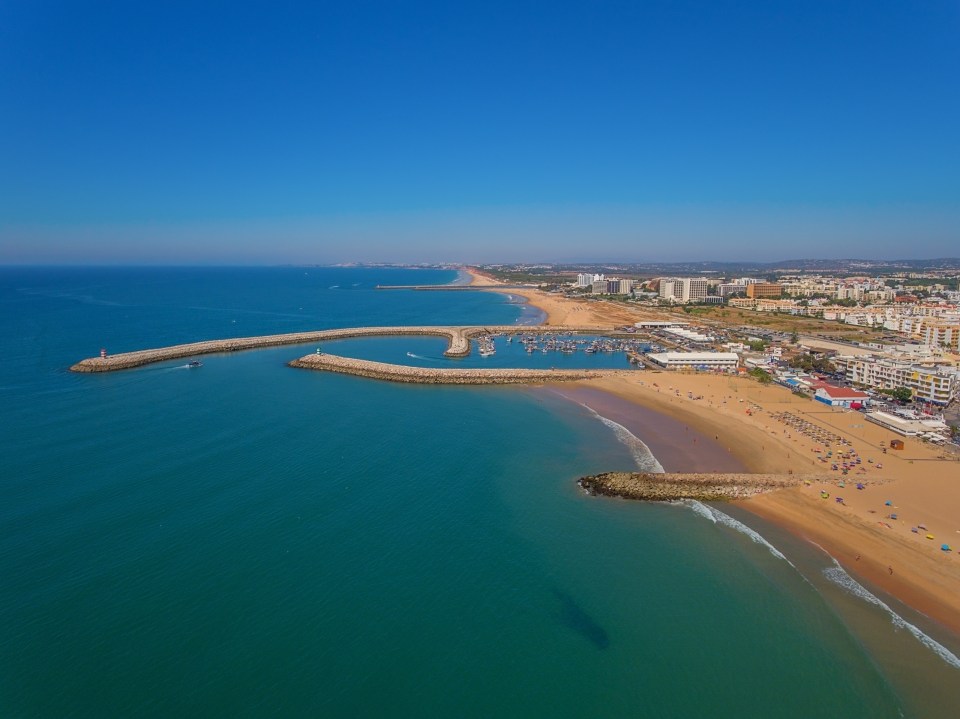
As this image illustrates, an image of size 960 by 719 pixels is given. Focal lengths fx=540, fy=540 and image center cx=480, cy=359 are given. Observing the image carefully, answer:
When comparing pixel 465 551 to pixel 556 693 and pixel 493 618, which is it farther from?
pixel 556 693

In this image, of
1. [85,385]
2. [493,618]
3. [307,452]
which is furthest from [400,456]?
[85,385]

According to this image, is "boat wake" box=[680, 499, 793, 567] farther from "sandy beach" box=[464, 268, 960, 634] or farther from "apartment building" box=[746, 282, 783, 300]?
"apartment building" box=[746, 282, 783, 300]

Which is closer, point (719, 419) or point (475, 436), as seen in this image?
point (475, 436)

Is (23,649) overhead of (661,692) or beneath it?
overhead

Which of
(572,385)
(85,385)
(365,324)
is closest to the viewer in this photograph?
(85,385)

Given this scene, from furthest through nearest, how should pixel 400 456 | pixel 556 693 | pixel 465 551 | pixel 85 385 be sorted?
pixel 85 385, pixel 400 456, pixel 465 551, pixel 556 693

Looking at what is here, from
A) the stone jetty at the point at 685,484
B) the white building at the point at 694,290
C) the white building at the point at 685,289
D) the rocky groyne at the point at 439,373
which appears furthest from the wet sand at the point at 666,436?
the white building at the point at 694,290

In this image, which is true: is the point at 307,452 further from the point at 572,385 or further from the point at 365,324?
the point at 365,324

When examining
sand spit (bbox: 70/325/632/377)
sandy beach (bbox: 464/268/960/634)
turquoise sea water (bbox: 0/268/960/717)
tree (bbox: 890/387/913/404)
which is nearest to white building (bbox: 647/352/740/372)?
sandy beach (bbox: 464/268/960/634)
